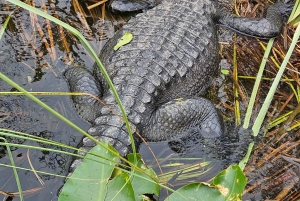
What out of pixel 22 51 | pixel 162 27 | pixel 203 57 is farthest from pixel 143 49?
pixel 22 51

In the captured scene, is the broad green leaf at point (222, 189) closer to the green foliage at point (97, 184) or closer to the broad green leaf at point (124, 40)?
the green foliage at point (97, 184)

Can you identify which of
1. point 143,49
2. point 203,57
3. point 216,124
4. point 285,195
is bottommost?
point 285,195

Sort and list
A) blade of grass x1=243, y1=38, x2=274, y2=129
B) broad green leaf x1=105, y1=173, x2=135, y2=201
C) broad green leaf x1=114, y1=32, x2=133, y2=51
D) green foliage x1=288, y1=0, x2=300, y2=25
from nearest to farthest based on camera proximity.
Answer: broad green leaf x1=105, y1=173, x2=135, y2=201
blade of grass x1=243, y1=38, x2=274, y2=129
broad green leaf x1=114, y1=32, x2=133, y2=51
green foliage x1=288, y1=0, x2=300, y2=25

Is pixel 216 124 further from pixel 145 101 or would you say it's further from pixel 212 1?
pixel 212 1

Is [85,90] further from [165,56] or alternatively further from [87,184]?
[87,184]

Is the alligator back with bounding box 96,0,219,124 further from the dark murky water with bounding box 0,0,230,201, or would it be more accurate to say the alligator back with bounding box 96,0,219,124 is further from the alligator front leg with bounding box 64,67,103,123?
the dark murky water with bounding box 0,0,230,201

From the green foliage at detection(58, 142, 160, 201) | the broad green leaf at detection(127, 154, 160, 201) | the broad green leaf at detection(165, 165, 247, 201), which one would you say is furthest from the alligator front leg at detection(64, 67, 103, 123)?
the broad green leaf at detection(165, 165, 247, 201)

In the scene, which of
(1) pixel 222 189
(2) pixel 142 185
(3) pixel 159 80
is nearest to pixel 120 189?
(2) pixel 142 185
